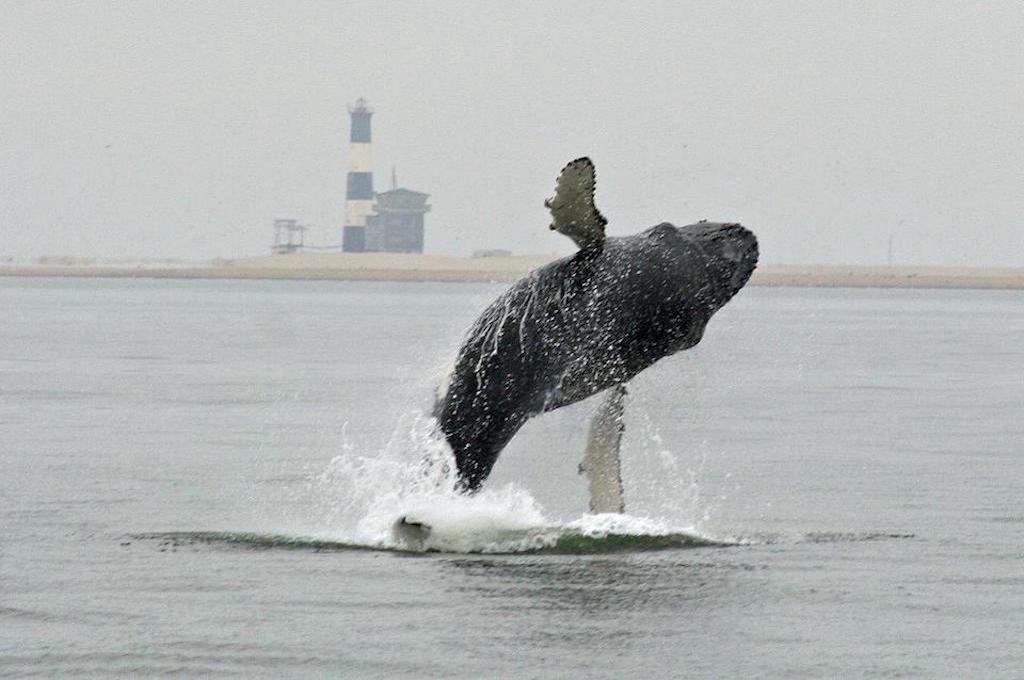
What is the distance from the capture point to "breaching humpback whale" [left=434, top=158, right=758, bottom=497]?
12.3 m

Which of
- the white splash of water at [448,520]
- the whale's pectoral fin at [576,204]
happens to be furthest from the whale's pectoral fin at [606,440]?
the whale's pectoral fin at [576,204]

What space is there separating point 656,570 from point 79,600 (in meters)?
3.44

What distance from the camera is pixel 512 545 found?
1312 centimetres

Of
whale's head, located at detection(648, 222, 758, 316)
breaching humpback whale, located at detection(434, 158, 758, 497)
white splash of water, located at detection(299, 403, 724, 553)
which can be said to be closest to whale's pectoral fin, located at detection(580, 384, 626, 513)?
breaching humpback whale, located at detection(434, 158, 758, 497)

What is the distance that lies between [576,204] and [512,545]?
101 inches

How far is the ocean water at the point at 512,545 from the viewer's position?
32.9ft

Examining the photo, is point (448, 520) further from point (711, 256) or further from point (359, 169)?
point (359, 169)

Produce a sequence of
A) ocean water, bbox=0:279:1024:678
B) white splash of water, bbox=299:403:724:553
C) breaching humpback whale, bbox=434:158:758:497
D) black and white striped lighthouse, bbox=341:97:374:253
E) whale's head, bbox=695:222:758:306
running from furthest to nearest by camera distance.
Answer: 1. black and white striped lighthouse, bbox=341:97:374:253
2. white splash of water, bbox=299:403:724:553
3. whale's head, bbox=695:222:758:306
4. breaching humpback whale, bbox=434:158:758:497
5. ocean water, bbox=0:279:1024:678

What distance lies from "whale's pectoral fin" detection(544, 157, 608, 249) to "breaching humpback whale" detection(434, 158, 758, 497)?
0.40 ft

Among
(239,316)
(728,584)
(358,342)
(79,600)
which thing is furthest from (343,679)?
(239,316)

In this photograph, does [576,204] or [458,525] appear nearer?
[576,204]

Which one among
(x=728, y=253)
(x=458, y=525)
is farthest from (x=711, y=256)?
(x=458, y=525)

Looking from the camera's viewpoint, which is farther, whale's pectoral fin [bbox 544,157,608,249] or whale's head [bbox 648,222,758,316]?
whale's head [bbox 648,222,758,316]

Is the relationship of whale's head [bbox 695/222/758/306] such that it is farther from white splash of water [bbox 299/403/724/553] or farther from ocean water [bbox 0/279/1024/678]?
white splash of water [bbox 299/403/724/553]
